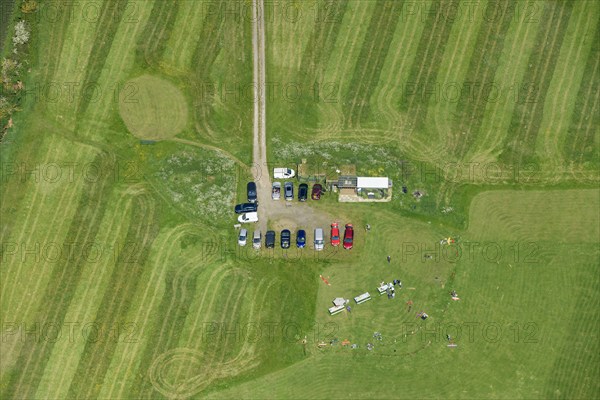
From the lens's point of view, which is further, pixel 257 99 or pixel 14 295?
pixel 257 99

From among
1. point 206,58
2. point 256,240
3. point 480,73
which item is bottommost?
point 256,240

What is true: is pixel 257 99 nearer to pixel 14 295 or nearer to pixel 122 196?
pixel 122 196

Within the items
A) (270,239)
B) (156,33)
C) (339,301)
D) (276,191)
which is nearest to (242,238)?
(270,239)

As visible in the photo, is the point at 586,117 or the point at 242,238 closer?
the point at 242,238

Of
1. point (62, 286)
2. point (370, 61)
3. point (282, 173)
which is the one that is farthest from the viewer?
point (370, 61)

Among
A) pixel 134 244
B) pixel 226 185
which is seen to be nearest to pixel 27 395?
pixel 134 244

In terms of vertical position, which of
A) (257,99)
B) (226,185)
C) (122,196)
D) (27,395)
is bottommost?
(27,395)

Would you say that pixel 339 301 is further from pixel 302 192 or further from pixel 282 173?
pixel 282 173
